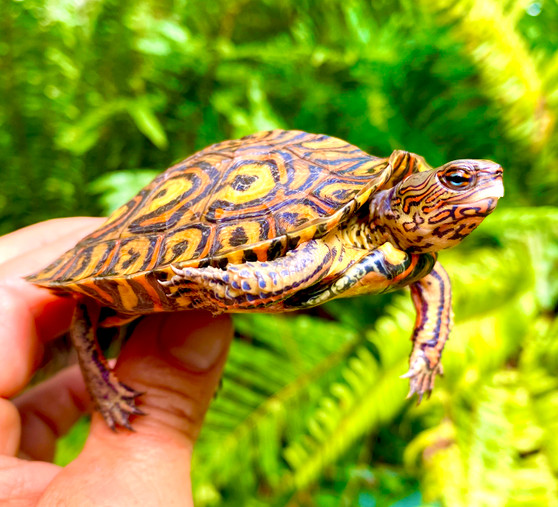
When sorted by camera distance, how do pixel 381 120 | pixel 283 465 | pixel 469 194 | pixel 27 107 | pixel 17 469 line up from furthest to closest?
pixel 381 120 < pixel 283 465 < pixel 27 107 < pixel 17 469 < pixel 469 194

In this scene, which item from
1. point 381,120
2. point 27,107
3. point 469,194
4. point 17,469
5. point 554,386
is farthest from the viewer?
point 381,120

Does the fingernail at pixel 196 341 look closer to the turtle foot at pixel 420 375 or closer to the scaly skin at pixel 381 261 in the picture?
the scaly skin at pixel 381 261

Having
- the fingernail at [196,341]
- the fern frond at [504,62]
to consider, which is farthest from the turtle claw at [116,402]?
the fern frond at [504,62]

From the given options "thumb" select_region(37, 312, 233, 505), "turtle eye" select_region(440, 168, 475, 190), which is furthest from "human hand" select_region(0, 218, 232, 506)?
"turtle eye" select_region(440, 168, 475, 190)

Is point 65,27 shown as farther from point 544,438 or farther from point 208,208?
point 544,438

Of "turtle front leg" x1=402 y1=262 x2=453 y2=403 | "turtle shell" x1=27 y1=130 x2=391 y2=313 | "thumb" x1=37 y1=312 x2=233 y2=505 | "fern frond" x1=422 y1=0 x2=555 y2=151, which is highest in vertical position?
"fern frond" x1=422 y1=0 x2=555 y2=151

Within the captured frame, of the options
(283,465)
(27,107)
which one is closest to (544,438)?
(283,465)

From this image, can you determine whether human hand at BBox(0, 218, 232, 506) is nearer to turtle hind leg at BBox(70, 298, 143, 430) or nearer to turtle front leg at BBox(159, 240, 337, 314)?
turtle hind leg at BBox(70, 298, 143, 430)

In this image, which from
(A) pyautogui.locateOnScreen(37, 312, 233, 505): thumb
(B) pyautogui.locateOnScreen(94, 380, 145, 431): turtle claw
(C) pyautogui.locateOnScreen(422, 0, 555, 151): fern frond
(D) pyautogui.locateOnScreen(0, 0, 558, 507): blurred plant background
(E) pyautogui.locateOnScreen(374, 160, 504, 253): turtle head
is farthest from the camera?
(C) pyautogui.locateOnScreen(422, 0, 555, 151): fern frond
